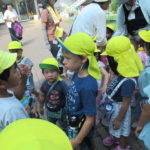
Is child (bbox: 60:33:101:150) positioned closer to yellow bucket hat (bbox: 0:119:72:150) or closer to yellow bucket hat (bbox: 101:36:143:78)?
yellow bucket hat (bbox: 101:36:143:78)

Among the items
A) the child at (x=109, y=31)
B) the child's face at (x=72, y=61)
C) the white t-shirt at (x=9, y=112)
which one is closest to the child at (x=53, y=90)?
the child's face at (x=72, y=61)

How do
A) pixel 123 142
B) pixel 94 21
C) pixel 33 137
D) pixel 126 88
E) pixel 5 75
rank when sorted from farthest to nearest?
pixel 94 21, pixel 123 142, pixel 126 88, pixel 5 75, pixel 33 137

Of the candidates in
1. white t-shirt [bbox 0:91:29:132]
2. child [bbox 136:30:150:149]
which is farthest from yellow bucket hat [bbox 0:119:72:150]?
child [bbox 136:30:150:149]

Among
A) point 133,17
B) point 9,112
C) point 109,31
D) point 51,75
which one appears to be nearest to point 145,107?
point 9,112

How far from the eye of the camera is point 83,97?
170 centimetres

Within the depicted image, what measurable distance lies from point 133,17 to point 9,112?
2.39 m

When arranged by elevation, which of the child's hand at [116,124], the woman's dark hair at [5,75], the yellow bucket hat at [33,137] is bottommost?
the child's hand at [116,124]

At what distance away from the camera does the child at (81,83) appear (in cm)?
167

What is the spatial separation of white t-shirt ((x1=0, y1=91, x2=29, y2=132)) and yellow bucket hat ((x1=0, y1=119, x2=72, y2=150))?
0.59 meters

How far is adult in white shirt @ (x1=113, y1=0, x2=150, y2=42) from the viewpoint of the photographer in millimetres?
2635

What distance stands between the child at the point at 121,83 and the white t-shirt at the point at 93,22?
0.70m

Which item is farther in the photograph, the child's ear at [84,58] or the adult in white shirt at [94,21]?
the adult in white shirt at [94,21]

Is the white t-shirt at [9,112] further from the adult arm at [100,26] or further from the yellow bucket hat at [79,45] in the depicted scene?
the adult arm at [100,26]

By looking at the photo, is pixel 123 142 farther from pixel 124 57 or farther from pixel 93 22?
pixel 93 22
